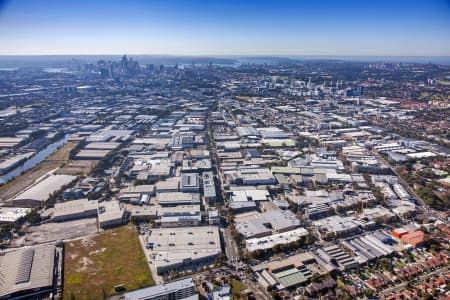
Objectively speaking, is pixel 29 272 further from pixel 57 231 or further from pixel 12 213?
pixel 12 213

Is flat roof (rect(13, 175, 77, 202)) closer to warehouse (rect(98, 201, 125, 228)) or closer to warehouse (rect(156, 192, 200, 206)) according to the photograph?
warehouse (rect(98, 201, 125, 228))

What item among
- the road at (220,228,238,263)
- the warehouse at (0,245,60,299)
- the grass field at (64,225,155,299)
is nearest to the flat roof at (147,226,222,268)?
the road at (220,228,238,263)

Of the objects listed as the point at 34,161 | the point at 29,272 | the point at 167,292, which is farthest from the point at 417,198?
the point at 34,161

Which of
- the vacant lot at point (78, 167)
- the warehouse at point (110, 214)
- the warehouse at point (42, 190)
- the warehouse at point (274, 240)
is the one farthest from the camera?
the vacant lot at point (78, 167)

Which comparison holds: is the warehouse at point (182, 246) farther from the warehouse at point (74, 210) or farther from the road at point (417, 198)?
the road at point (417, 198)

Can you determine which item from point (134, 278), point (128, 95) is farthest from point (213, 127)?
point (128, 95)

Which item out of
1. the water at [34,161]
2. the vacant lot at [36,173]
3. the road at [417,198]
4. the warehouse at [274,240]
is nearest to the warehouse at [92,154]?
the vacant lot at [36,173]

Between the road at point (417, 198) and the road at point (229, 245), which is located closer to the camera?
the road at point (229, 245)
